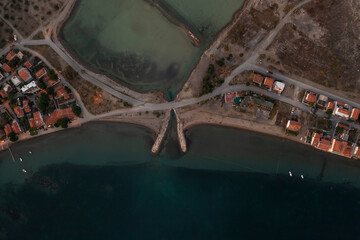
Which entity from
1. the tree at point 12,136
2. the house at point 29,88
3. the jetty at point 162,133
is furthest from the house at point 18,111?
the jetty at point 162,133

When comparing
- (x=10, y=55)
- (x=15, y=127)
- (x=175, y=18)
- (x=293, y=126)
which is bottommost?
(x=15, y=127)

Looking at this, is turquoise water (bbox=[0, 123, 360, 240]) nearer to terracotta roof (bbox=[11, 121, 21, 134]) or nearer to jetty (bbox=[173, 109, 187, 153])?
jetty (bbox=[173, 109, 187, 153])

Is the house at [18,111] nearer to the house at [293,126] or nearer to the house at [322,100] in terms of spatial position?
the house at [293,126]

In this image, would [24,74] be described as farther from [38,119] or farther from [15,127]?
[15,127]

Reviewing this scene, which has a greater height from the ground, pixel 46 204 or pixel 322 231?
pixel 322 231

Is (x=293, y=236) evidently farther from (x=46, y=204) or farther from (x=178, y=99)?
(x=46, y=204)

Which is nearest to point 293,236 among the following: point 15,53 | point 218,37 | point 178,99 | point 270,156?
point 270,156

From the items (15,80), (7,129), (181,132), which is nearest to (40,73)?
(15,80)
